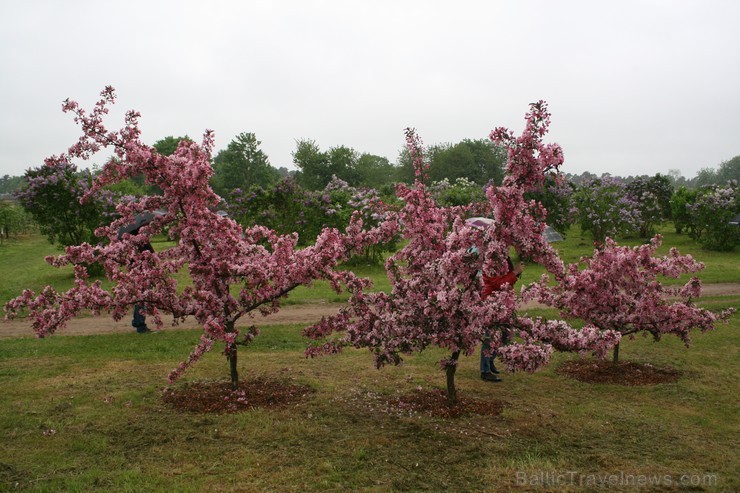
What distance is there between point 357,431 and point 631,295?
528 cm

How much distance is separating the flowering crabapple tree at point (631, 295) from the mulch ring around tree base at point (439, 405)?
2.20m

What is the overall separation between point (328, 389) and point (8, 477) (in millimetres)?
4241

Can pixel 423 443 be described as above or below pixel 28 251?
below

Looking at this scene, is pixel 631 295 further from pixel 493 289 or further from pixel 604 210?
pixel 604 210

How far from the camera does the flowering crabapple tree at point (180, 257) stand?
718 cm

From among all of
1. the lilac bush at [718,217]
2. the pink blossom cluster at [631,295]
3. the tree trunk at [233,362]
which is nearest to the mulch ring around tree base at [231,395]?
the tree trunk at [233,362]

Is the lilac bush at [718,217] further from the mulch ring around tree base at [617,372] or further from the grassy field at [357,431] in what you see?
the mulch ring around tree base at [617,372]

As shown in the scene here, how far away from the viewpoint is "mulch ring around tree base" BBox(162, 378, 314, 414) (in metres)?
7.78

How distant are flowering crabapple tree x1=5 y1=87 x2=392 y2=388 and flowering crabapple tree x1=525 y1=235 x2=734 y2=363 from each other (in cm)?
389

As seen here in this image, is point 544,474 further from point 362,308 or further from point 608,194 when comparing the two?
point 608,194

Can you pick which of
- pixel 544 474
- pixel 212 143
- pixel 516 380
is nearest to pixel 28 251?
pixel 212 143

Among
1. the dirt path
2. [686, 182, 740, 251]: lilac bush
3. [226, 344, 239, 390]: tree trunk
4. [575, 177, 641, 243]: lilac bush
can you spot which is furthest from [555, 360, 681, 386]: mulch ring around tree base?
[686, 182, 740, 251]: lilac bush

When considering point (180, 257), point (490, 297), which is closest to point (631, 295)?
point (490, 297)

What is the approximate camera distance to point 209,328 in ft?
23.1
